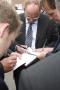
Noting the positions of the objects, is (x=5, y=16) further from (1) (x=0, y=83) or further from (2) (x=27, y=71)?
(2) (x=27, y=71)

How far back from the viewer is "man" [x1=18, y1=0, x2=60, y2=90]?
0.91m

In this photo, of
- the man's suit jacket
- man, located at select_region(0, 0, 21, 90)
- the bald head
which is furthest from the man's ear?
the bald head

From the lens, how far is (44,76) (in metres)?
0.92

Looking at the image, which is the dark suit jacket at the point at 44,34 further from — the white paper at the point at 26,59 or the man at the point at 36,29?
the white paper at the point at 26,59

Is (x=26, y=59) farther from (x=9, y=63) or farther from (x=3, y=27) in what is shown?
(x=3, y=27)

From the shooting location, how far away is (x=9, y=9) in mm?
1402

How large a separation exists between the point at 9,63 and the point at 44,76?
1.01 meters

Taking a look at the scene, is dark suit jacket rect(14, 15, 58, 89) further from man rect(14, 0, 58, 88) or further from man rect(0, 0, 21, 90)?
man rect(0, 0, 21, 90)

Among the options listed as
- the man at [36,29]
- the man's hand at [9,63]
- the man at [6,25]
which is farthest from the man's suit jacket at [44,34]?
the man at [6,25]

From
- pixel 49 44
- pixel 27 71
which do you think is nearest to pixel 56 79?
pixel 27 71

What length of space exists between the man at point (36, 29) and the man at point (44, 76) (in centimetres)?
174

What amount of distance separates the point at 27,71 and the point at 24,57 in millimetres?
941

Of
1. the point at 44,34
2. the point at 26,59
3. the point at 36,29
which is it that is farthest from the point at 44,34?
the point at 26,59

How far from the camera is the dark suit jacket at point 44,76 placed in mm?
905
